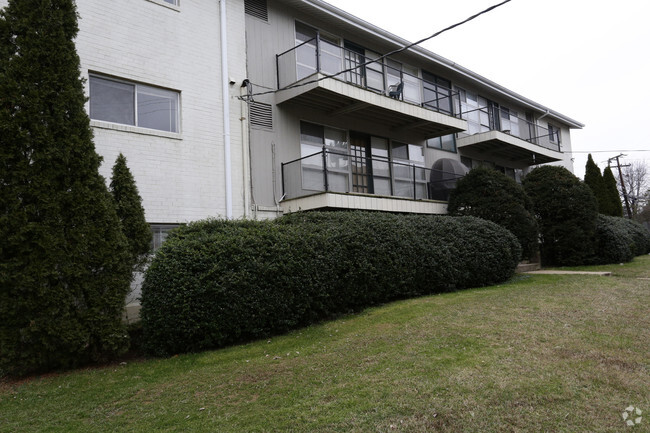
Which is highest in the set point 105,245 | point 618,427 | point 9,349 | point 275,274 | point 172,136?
point 172,136

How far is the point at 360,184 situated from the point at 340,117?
6.84 feet

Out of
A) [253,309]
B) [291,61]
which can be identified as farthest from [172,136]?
[253,309]

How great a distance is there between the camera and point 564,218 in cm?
1566

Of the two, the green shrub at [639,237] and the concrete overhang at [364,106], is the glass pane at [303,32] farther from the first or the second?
the green shrub at [639,237]

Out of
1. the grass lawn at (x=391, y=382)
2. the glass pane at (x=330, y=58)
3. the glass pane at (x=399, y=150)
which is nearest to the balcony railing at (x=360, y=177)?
the glass pane at (x=399, y=150)

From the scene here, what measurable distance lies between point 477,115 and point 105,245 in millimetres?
17235

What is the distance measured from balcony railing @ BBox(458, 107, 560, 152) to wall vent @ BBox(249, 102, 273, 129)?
9951 millimetres

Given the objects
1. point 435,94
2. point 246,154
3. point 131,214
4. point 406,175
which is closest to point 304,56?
point 246,154

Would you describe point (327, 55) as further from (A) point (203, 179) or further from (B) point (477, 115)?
(B) point (477, 115)

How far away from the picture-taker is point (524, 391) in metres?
4.11

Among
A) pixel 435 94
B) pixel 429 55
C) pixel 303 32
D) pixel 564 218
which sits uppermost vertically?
pixel 429 55

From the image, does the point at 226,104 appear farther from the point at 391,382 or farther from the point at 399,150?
the point at 391,382

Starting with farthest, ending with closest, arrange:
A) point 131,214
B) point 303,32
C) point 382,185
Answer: point 382,185
point 303,32
point 131,214

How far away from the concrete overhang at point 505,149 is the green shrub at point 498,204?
501 cm
